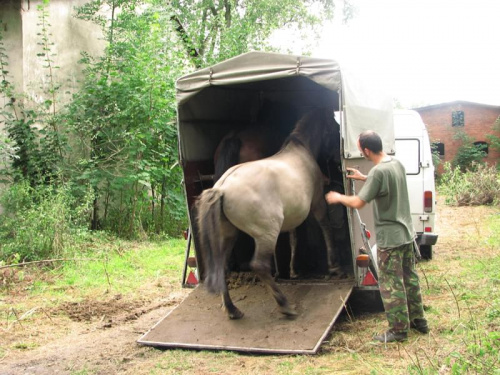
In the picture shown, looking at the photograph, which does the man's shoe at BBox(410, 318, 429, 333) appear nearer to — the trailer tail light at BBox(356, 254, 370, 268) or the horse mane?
the trailer tail light at BBox(356, 254, 370, 268)

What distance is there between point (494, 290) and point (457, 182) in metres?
13.7

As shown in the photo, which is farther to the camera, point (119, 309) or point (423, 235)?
point (423, 235)

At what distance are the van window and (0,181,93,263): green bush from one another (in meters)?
5.33

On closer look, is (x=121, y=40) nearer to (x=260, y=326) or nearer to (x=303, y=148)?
(x=303, y=148)

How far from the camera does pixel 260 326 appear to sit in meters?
5.08

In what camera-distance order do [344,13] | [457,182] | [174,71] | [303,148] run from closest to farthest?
[303,148]
[174,71]
[457,182]
[344,13]

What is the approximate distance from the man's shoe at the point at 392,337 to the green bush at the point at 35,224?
5547 mm

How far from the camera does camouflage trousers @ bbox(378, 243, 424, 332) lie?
463cm

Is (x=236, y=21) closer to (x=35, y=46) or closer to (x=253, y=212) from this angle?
(x=35, y=46)

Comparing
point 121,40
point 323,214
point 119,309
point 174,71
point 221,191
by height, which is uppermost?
point 121,40

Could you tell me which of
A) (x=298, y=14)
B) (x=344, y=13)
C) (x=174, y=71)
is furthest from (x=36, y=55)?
(x=344, y=13)

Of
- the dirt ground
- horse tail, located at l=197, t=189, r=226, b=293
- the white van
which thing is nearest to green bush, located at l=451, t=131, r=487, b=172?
the white van

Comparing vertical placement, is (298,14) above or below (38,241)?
above

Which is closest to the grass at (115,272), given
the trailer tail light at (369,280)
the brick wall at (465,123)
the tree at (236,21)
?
the trailer tail light at (369,280)
